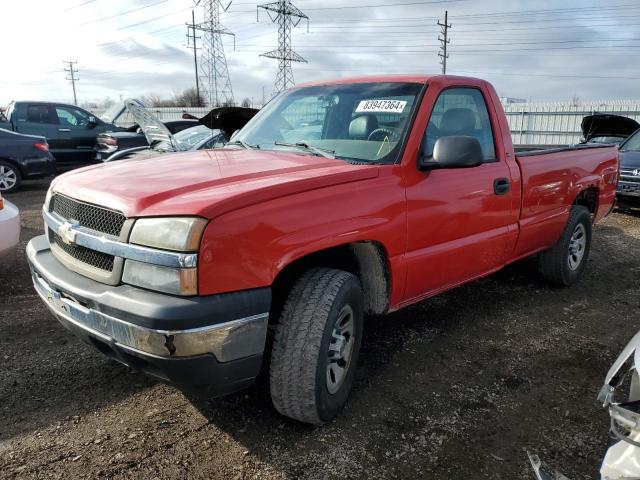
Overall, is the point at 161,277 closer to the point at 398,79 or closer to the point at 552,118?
the point at 398,79

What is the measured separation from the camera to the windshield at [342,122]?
3.19 metres

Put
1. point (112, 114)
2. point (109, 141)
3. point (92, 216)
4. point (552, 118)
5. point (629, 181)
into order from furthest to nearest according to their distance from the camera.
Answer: point (552, 118) → point (112, 114) → point (109, 141) → point (629, 181) → point (92, 216)

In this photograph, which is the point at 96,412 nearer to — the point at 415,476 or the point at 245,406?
the point at 245,406

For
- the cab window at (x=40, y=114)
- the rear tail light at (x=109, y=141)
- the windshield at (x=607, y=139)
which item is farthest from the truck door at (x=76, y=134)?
the windshield at (x=607, y=139)

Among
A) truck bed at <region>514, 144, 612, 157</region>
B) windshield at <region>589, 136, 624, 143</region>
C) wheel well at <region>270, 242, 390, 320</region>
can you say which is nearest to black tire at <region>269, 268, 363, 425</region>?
wheel well at <region>270, 242, 390, 320</region>

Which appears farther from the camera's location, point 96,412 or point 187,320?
point 96,412

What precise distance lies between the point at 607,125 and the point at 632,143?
0.76 m

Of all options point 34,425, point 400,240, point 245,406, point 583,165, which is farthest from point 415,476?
point 583,165

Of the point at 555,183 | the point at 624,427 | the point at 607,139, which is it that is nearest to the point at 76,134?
the point at 555,183

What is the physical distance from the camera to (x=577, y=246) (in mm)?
5164

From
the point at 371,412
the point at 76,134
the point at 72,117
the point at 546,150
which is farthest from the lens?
the point at 72,117

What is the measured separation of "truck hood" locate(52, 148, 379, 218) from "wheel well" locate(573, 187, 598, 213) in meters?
3.18

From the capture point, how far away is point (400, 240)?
2984mm

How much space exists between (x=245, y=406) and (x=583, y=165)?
3868 millimetres
